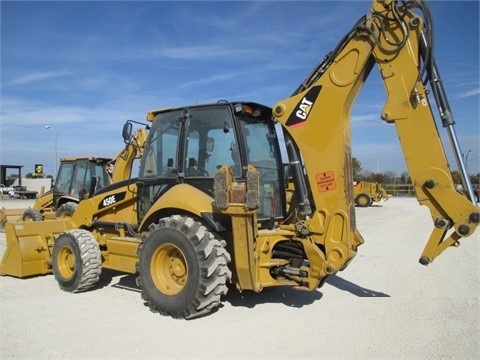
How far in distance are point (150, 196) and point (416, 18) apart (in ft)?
13.3

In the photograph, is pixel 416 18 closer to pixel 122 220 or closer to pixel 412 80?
pixel 412 80

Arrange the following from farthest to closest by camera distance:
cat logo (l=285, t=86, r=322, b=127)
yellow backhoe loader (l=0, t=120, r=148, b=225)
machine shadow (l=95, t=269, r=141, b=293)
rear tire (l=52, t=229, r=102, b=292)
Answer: yellow backhoe loader (l=0, t=120, r=148, b=225) < machine shadow (l=95, t=269, r=141, b=293) < rear tire (l=52, t=229, r=102, b=292) < cat logo (l=285, t=86, r=322, b=127)

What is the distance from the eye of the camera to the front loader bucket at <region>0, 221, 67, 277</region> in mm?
7582

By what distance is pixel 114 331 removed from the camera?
16.7ft

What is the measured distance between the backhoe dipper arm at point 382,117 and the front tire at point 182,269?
1.18 metres

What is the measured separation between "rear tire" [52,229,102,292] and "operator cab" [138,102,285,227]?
3.00 feet

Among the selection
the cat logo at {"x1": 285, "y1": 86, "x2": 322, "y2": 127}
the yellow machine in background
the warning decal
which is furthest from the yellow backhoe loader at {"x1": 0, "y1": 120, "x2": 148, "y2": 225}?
the yellow machine in background

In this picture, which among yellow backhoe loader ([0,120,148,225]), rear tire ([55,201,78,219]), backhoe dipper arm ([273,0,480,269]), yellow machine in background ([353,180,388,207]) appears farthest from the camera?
yellow machine in background ([353,180,388,207])

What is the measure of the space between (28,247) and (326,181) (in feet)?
16.2

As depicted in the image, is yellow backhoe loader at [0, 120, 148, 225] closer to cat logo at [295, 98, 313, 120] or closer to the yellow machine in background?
cat logo at [295, 98, 313, 120]

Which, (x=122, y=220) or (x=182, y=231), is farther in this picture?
(x=122, y=220)

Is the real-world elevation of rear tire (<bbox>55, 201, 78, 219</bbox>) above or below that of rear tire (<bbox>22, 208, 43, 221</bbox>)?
above

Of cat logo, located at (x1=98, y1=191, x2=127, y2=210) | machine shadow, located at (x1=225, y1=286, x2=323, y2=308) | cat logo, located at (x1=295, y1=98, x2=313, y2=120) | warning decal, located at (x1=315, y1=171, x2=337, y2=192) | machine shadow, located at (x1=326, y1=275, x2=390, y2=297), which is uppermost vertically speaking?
cat logo, located at (x1=295, y1=98, x2=313, y2=120)

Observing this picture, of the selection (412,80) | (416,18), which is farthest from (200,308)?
(416,18)
